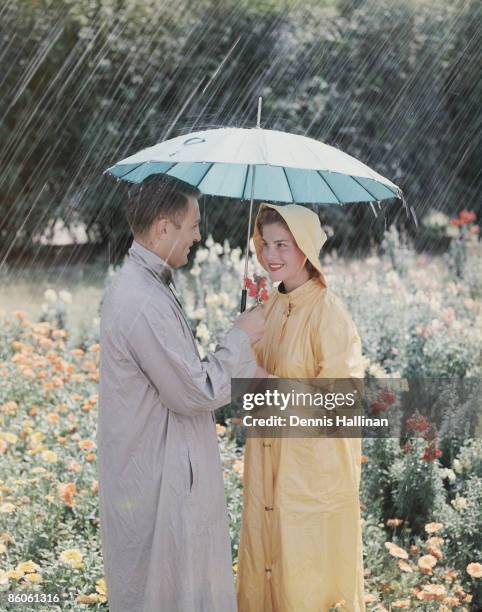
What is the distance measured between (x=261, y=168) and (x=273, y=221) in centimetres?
51

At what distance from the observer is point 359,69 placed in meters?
9.70

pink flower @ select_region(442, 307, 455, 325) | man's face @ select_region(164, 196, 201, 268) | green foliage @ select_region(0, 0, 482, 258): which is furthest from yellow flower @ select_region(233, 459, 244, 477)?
green foliage @ select_region(0, 0, 482, 258)

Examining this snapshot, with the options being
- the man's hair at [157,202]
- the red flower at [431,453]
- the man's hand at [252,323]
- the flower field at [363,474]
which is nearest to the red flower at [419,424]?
the flower field at [363,474]

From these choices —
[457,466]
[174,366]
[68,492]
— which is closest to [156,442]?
[174,366]

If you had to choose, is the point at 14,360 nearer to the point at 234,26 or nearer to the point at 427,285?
the point at 427,285

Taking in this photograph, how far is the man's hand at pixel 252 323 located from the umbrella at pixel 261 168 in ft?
0.75

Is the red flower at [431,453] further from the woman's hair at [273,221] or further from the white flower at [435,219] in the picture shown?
the white flower at [435,219]

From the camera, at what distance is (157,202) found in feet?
8.14

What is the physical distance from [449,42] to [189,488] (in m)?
9.13

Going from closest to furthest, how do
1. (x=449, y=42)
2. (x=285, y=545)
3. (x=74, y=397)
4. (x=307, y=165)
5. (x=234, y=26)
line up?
(x=307, y=165) → (x=285, y=545) → (x=74, y=397) → (x=234, y=26) → (x=449, y=42)

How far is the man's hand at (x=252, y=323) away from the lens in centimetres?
262

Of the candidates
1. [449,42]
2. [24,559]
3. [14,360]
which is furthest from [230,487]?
[449,42]

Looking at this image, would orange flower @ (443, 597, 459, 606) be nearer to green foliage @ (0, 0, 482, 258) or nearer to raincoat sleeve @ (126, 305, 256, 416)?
raincoat sleeve @ (126, 305, 256, 416)

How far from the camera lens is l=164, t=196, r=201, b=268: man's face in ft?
8.31
